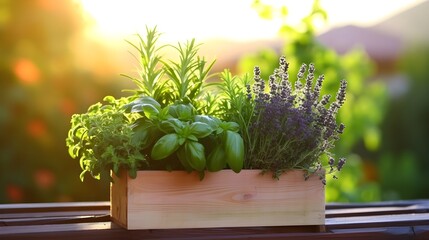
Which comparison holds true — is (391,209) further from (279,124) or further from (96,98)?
(96,98)

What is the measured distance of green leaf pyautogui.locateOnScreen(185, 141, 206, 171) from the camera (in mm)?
1662

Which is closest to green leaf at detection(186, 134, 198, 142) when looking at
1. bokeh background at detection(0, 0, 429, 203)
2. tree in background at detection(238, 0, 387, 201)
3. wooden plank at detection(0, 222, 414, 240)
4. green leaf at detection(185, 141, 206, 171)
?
green leaf at detection(185, 141, 206, 171)

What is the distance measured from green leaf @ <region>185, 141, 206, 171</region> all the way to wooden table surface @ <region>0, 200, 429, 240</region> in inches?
7.0

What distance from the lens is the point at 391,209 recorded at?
91.1 inches

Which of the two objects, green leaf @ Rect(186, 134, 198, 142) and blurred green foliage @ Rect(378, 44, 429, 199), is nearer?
green leaf @ Rect(186, 134, 198, 142)

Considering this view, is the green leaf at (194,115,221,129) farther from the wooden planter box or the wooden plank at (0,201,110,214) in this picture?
the wooden plank at (0,201,110,214)

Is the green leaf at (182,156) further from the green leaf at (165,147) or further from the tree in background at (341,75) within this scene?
the tree in background at (341,75)

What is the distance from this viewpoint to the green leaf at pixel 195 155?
1662mm

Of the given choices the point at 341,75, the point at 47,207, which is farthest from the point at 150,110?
the point at 341,75

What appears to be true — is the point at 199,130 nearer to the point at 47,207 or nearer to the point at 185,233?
the point at 185,233

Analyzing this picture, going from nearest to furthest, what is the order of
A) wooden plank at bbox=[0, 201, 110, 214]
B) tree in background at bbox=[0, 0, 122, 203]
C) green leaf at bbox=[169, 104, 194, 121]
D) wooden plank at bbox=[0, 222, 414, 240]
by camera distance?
1. wooden plank at bbox=[0, 222, 414, 240]
2. green leaf at bbox=[169, 104, 194, 121]
3. wooden plank at bbox=[0, 201, 110, 214]
4. tree in background at bbox=[0, 0, 122, 203]

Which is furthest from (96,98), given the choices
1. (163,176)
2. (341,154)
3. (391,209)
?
(163,176)

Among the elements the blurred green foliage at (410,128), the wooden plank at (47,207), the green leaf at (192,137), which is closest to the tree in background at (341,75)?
the blurred green foliage at (410,128)

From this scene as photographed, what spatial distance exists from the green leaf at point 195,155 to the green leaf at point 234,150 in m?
0.06
